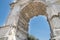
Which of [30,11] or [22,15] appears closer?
[22,15]

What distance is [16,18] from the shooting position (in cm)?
677

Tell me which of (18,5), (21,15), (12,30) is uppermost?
(18,5)

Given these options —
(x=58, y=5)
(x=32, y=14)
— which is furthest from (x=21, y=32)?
(x=58, y=5)

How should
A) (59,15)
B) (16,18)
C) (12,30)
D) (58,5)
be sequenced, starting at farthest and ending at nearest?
(16,18) < (12,30) < (58,5) < (59,15)

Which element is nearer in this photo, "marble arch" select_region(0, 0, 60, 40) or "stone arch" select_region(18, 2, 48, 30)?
"marble arch" select_region(0, 0, 60, 40)

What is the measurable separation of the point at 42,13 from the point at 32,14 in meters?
0.58

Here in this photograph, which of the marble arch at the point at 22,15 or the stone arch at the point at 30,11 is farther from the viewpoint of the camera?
the stone arch at the point at 30,11

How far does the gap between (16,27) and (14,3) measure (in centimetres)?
186

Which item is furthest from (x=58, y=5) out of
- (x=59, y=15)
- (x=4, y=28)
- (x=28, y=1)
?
(x=4, y=28)

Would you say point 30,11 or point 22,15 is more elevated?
point 30,11

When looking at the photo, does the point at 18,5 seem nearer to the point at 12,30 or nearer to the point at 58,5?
the point at 12,30

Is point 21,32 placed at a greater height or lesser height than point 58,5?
lesser

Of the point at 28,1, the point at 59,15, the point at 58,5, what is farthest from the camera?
the point at 28,1

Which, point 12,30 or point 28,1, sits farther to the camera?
point 28,1
